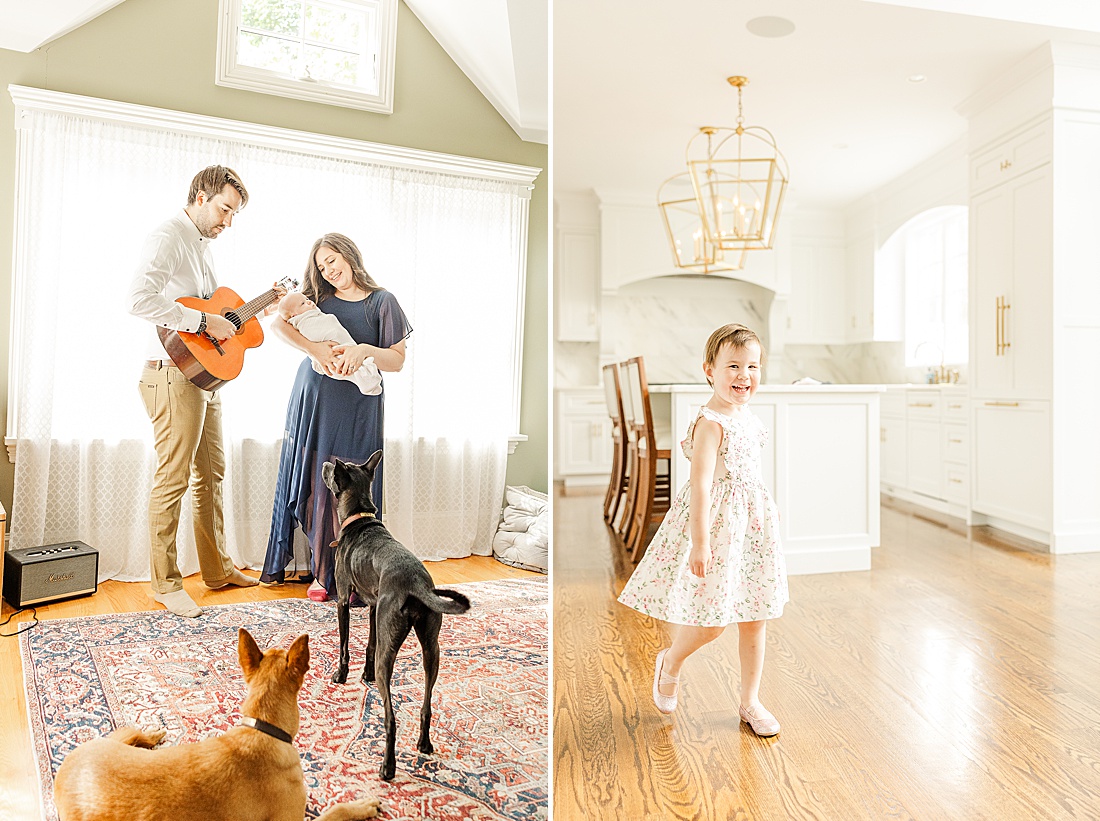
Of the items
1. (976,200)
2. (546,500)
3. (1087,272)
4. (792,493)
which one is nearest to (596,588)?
(792,493)

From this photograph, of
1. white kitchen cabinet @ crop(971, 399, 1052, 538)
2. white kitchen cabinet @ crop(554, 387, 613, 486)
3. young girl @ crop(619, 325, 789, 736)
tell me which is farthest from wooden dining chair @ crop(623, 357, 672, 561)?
white kitchen cabinet @ crop(554, 387, 613, 486)

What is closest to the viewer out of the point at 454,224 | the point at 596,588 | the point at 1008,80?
the point at 454,224

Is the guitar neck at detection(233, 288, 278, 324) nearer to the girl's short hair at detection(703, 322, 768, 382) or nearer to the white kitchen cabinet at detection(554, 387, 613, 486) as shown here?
the girl's short hair at detection(703, 322, 768, 382)

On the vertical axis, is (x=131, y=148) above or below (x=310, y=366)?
above

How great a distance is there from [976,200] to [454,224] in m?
4.47

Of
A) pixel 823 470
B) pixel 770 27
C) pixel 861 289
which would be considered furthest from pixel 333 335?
pixel 861 289

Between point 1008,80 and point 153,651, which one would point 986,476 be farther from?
point 153,651

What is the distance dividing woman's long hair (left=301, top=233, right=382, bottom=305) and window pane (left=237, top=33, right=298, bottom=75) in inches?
8.8

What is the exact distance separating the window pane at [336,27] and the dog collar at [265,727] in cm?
85

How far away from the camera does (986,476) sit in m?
4.36

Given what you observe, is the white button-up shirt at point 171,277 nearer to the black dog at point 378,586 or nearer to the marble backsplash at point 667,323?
the black dog at point 378,586

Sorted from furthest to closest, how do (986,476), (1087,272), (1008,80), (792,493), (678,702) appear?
(986,476)
(1008,80)
(1087,272)
(792,493)
(678,702)

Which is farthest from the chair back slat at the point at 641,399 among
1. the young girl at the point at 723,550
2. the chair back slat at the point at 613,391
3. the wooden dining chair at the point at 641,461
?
the young girl at the point at 723,550

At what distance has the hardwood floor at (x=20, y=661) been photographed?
2.58 ft
